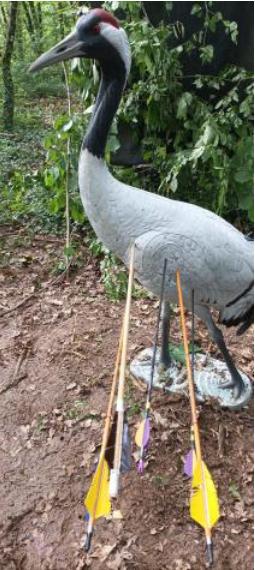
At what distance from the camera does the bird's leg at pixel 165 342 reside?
2.79 metres

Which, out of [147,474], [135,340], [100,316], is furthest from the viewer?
[100,316]

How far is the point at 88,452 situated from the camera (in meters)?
2.58

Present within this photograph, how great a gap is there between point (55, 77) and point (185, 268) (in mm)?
11522

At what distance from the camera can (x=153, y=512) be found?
226 centimetres

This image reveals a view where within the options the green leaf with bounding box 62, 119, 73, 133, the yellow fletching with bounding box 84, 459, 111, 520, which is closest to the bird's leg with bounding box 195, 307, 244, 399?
the yellow fletching with bounding box 84, 459, 111, 520

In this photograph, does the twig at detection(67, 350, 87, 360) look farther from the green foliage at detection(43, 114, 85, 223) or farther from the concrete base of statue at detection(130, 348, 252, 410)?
the green foliage at detection(43, 114, 85, 223)

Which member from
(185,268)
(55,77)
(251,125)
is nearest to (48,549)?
(185,268)

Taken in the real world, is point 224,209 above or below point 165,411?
above

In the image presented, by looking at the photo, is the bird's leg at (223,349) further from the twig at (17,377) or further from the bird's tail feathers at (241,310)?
the twig at (17,377)

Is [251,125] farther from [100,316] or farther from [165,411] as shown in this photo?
[165,411]

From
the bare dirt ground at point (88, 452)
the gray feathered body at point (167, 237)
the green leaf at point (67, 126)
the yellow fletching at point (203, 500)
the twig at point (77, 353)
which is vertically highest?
the green leaf at point (67, 126)

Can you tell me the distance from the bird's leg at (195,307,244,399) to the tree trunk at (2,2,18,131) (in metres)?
6.78

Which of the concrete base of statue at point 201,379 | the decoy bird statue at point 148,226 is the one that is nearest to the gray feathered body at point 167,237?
the decoy bird statue at point 148,226

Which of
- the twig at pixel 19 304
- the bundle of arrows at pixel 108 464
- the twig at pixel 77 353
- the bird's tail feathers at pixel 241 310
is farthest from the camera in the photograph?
the twig at pixel 19 304
